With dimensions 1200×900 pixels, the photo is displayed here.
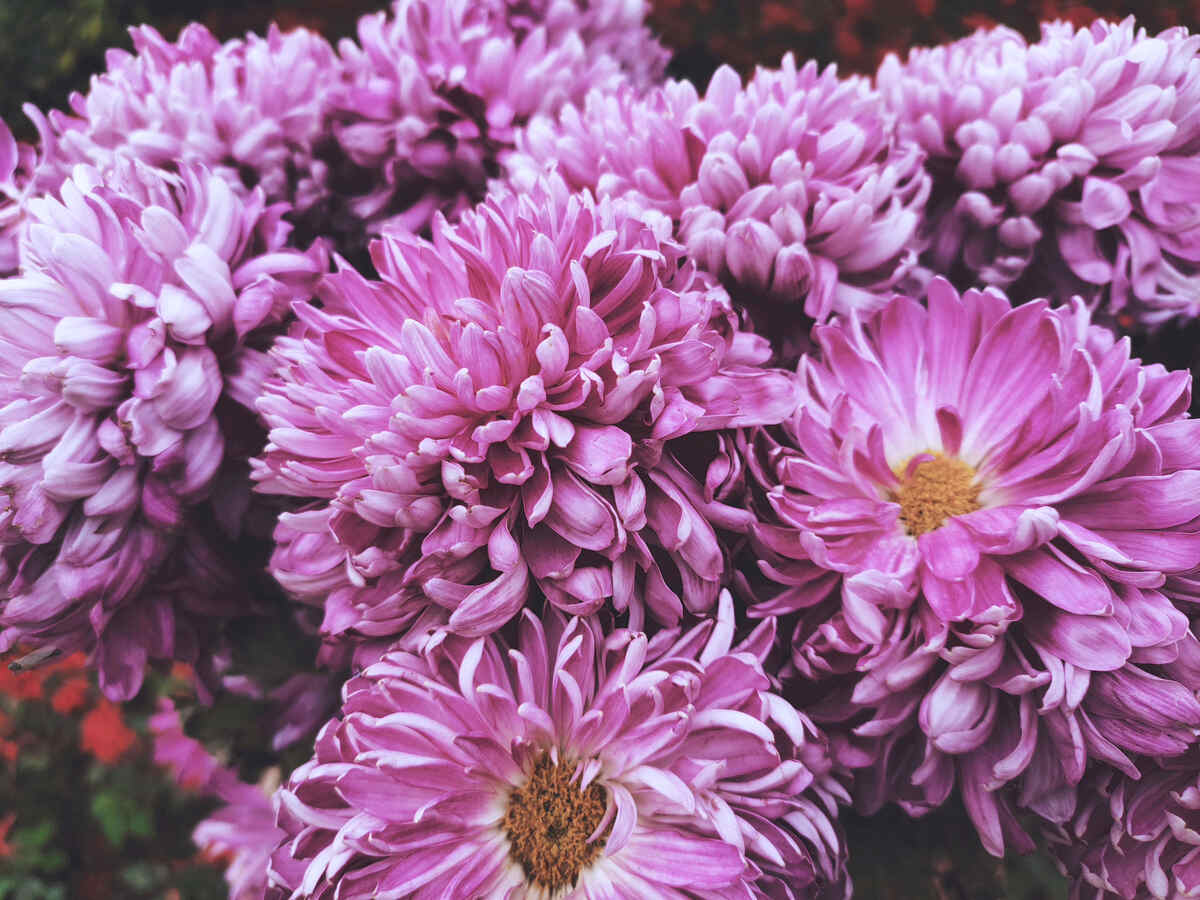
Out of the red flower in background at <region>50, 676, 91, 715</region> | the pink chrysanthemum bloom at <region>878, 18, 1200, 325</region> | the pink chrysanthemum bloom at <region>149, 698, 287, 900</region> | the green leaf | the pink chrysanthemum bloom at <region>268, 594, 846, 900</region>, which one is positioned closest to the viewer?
the pink chrysanthemum bloom at <region>268, 594, 846, 900</region>

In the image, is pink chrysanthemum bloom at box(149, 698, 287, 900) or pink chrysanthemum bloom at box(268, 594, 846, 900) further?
pink chrysanthemum bloom at box(149, 698, 287, 900)

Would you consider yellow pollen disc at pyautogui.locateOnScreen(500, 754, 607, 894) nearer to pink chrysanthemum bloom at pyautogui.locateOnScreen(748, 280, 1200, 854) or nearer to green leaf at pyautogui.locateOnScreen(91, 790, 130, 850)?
pink chrysanthemum bloom at pyautogui.locateOnScreen(748, 280, 1200, 854)

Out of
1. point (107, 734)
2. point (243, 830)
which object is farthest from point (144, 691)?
point (243, 830)

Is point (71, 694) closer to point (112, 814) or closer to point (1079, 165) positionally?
point (112, 814)

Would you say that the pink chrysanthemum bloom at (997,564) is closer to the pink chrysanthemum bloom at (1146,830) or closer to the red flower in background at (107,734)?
the pink chrysanthemum bloom at (1146,830)

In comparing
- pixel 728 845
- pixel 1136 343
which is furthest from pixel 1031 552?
pixel 1136 343

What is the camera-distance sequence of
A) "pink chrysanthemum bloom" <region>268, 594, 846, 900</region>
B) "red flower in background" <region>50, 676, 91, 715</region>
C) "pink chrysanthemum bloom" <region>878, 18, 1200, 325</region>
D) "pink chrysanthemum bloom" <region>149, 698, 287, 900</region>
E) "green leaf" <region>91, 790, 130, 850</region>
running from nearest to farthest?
"pink chrysanthemum bloom" <region>268, 594, 846, 900</region>
"pink chrysanthemum bloom" <region>878, 18, 1200, 325</region>
"pink chrysanthemum bloom" <region>149, 698, 287, 900</region>
"green leaf" <region>91, 790, 130, 850</region>
"red flower in background" <region>50, 676, 91, 715</region>

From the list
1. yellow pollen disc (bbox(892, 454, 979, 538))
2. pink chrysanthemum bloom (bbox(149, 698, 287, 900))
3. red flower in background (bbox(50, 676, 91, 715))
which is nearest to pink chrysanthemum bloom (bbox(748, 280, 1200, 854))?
yellow pollen disc (bbox(892, 454, 979, 538))
